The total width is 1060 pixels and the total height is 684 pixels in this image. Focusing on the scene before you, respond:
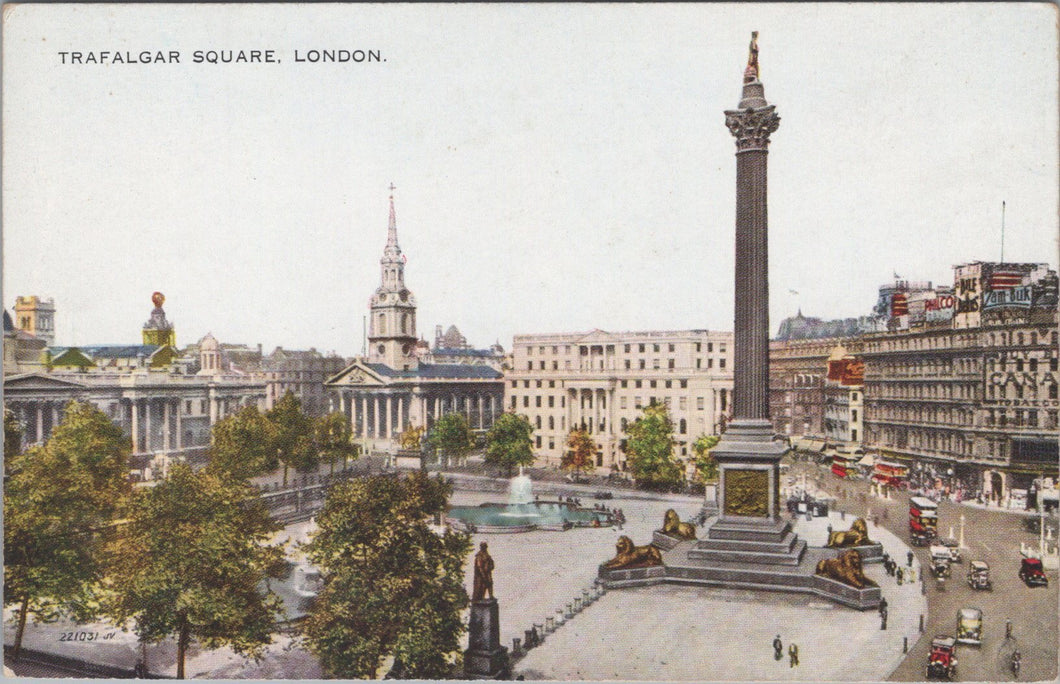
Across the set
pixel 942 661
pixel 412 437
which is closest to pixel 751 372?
pixel 942 661

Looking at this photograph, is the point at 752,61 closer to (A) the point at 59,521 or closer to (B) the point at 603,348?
(B) the point at 603,348

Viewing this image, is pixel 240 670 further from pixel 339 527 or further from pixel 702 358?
pixel 702 358

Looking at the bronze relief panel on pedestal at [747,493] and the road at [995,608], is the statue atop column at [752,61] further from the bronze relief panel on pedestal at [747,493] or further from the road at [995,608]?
the road at [995,608]

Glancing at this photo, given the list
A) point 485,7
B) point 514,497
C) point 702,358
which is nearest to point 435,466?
point 514,497

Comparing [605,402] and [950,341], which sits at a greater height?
[950,341]

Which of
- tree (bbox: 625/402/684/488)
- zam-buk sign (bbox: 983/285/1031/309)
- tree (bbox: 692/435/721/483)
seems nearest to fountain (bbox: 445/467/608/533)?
tree (bbox: 625/402/684/488)

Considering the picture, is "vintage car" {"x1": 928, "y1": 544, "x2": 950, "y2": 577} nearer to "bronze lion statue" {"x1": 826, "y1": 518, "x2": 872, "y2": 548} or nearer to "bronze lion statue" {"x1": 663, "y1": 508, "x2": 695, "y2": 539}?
"bronze lion statue" {"x1": 826, "y1": 518, "x2": 872, "y2": 548}
